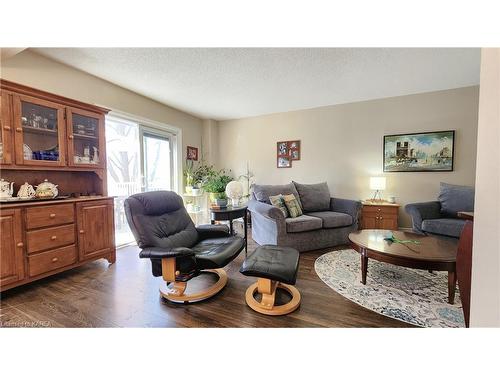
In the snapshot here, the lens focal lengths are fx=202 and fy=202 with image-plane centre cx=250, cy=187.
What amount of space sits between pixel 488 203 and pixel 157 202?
2.10 m

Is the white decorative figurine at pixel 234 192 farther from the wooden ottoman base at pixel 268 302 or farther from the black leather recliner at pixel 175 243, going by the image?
the wooden ottoman base at pixel 268 302

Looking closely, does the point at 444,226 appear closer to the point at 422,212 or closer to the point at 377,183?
the point at 422,212

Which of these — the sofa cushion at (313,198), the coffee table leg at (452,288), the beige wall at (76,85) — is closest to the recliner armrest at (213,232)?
the sofa cushion at (313,198)

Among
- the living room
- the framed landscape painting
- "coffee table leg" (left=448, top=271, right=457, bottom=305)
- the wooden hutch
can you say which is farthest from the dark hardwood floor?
the framed landscape painting

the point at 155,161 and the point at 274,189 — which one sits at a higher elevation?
the point at 155,161

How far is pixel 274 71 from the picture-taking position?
2.44 meters

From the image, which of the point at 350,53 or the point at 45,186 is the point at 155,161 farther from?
the point at 350,53

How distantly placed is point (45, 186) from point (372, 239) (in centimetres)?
333

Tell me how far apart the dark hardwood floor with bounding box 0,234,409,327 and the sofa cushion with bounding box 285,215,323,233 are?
64cm

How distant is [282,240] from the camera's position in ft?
8.52

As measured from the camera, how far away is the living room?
1.46m

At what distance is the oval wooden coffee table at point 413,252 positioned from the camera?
Answer: 1554 mm

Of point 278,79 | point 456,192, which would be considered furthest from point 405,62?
point 456,192

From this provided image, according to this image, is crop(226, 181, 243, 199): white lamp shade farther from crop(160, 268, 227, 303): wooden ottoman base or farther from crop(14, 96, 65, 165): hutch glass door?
crop(14, 96, 65, 165): hutch glass door
